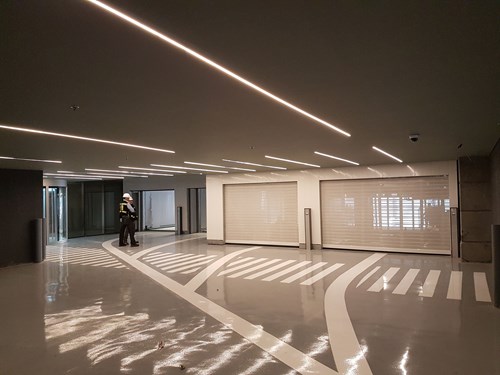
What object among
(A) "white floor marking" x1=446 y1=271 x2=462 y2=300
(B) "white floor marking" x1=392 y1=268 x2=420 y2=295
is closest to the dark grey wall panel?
(B) "white floor marking" x1=392 y1=268 x2=420 y2=295

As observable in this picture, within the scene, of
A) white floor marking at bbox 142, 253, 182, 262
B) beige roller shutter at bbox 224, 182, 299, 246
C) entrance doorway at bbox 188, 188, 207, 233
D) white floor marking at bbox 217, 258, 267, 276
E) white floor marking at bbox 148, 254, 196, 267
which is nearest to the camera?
white floor marking at bbox 217, 258, 267, 276

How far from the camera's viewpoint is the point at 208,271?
8.87m

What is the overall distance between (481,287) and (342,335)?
3.93 metres

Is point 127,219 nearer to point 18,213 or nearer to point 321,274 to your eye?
point 18,213

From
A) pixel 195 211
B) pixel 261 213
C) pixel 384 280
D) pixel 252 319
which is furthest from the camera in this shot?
pixel 195 211

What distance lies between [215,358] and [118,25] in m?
3.24

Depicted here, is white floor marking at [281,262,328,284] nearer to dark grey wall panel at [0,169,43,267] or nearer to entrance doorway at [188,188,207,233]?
dark grey wall panel at [0,169,43,267]

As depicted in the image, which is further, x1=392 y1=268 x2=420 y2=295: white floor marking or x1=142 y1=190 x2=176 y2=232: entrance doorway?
x1=142 y1=190 x2=176 y2=232: entrance doorway

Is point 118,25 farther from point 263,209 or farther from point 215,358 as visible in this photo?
point 263,209

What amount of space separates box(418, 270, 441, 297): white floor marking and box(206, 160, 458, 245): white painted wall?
3.30 meters

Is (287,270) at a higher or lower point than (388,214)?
lower

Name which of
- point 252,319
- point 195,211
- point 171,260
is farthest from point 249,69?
point 195,211

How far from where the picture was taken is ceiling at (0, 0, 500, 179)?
222 centimetres

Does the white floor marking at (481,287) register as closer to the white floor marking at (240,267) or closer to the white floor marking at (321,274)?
the white floor marking at (321,274)
